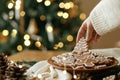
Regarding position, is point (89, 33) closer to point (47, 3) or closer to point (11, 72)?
point (11, 72)

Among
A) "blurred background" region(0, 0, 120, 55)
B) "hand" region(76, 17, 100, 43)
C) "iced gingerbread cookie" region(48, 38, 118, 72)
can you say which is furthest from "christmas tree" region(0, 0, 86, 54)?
"iced gingerbread cookie" region(48, 38, 118, 72)

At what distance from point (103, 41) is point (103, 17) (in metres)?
1.69

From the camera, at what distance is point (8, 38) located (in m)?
2.45

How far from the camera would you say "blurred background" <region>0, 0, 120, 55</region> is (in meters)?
2.27

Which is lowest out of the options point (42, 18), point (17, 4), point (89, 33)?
point (89, 33)

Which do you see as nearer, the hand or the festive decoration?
the festive decoration

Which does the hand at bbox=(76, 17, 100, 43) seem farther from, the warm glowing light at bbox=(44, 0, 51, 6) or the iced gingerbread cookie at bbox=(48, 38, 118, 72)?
the warm glowing light at bbox=(44, 0, 51, 6)

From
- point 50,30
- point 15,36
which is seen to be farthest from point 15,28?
point 50,30

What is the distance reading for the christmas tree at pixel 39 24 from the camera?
227cm

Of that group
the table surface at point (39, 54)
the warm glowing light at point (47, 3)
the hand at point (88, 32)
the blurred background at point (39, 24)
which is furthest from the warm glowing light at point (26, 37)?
the hand at point (88, 32)

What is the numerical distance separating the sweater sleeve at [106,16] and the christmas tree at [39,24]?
1.13 metres

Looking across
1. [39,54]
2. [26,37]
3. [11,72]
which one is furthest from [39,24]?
[11,72]

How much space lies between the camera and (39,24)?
2.34 metres

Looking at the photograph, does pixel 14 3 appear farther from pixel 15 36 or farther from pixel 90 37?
pixel 90 37
